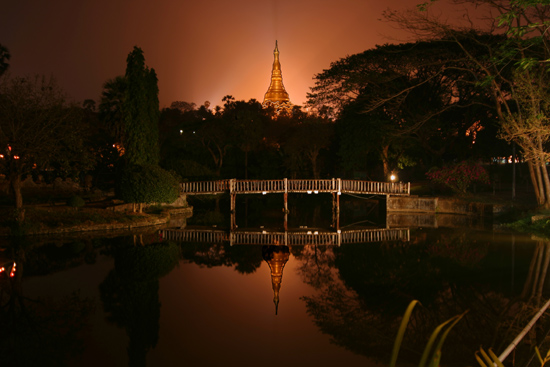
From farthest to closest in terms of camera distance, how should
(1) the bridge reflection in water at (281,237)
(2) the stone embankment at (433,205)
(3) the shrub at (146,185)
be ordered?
(2) the stone embankment at (433,205)
(3) the shrub at (146,185)
(1) the bridge reflection in water at (281,237)

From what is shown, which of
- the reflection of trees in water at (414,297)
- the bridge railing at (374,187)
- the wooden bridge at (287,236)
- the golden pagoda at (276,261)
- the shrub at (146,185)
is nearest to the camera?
the reflection of trees in water at (414,297)

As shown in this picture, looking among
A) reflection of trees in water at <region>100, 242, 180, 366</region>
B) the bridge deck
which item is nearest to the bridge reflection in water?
reflection of trees in water at <region>100, 242, 180, 366</region>

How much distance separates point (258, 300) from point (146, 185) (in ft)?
49.7

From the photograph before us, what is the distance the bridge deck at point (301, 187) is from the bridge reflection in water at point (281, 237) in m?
4.80

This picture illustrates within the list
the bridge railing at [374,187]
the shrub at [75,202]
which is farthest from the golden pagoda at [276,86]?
the shrub at [75,202]

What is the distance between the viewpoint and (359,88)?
1441 inches

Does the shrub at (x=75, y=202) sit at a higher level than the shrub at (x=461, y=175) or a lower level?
lower

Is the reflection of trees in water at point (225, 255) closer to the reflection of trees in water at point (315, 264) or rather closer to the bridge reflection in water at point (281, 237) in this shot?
the bridge reflection in water at point (281, 237)

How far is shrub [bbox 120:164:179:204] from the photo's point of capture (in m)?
25.7

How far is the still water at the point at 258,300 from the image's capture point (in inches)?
351

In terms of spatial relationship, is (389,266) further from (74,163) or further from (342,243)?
(74,163)

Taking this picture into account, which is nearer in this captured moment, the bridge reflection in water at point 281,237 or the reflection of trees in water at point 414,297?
the reflection of trees in water at point 414,297

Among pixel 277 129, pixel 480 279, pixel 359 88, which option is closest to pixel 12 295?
pixel 480 279

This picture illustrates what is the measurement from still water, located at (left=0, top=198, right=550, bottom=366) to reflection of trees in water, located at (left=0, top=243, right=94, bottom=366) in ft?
0.11
